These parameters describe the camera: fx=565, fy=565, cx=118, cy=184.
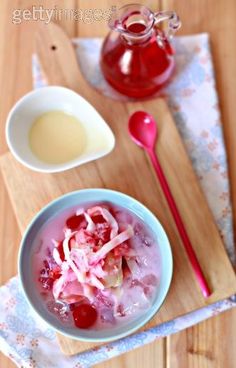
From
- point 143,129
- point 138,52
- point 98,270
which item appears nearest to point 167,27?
point 138,52

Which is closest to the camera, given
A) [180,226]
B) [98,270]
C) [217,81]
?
[98,270]

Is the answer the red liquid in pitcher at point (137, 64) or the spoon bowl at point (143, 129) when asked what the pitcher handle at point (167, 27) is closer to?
the red liquid in pitcher at point (137, 64)

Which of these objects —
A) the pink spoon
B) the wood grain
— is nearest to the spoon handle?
the pink spoon

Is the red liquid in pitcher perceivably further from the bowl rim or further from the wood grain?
the wood grain

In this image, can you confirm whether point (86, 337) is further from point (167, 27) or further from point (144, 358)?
point (167, 27)

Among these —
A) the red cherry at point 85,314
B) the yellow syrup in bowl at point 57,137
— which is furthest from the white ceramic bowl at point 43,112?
the red cherry at point 85,314

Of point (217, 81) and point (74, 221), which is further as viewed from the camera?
point (217, 81)

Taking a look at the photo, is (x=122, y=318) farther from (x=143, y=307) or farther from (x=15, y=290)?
(x=15, y=290)
